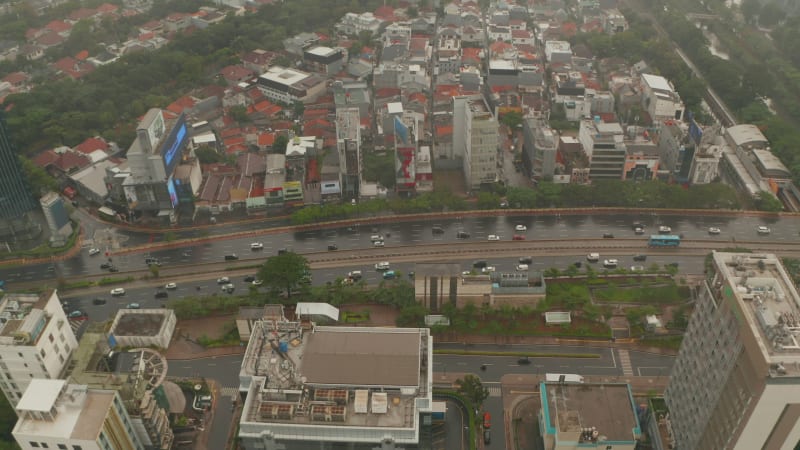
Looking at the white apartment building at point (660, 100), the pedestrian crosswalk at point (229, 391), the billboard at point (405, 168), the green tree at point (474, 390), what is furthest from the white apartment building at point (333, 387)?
the white apartment building at point (660, 100)

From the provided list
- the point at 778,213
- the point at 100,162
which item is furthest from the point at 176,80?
the point at 778,213

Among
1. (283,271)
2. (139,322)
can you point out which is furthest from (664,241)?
(139,322)

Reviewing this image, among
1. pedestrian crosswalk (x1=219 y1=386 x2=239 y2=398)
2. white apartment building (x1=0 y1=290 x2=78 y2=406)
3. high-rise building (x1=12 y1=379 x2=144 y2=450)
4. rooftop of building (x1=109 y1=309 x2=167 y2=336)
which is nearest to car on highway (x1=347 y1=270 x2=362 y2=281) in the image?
pedestrian crosswalk (x1=219 y1=386 x2=239 y2=398)

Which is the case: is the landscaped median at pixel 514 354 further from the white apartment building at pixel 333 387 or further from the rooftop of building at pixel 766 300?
the rooftop of building at pixel 766 300

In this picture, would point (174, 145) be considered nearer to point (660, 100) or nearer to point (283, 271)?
point (283, 271)

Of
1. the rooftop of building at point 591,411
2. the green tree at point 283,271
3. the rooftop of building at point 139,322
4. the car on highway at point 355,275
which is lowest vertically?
the car on highway at point 355,275

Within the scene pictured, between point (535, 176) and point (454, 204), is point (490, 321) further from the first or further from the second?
point (535, 176)
